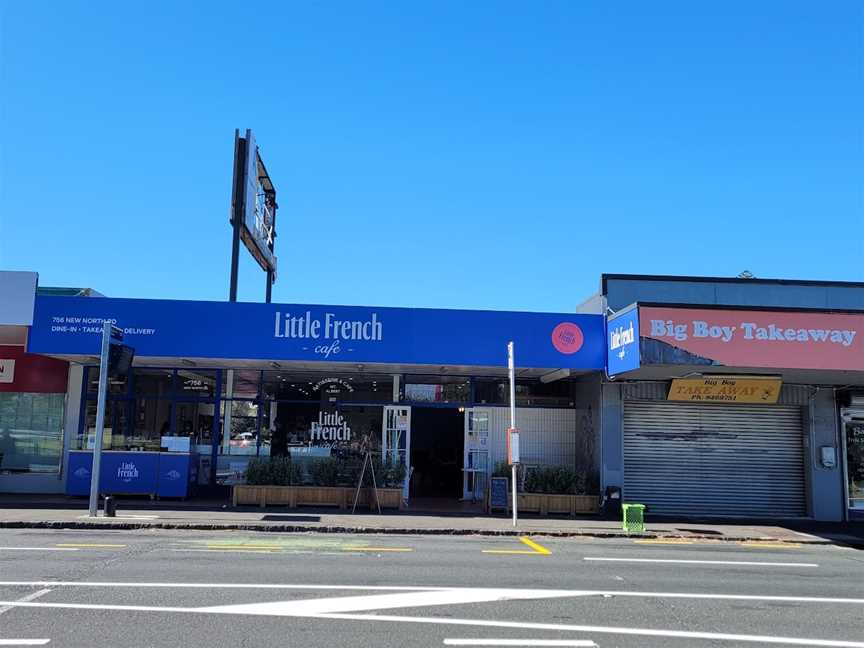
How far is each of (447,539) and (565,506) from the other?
489 centimetres

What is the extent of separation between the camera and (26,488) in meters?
19.0

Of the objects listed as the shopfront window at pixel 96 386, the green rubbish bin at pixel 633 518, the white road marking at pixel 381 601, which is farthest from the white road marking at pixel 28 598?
the shopfront window at pixel 96 386

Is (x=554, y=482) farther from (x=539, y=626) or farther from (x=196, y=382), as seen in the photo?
(x=539, y=626)

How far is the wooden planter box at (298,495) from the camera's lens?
17234mm

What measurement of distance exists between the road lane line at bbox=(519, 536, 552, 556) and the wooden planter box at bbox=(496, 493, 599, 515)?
11.0ft

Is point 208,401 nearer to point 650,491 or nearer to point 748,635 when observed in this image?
point 650,491

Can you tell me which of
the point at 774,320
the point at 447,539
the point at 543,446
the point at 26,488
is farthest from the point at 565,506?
the point at 26,488

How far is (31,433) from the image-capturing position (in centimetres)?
1927

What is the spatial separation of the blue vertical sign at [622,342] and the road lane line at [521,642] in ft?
30.2

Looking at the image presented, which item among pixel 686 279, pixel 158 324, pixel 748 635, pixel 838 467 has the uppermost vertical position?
pixel 686 279

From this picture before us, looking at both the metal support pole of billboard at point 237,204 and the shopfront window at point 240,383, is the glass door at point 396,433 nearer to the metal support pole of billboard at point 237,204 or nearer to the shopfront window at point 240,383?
the shopfront window at point 240,383

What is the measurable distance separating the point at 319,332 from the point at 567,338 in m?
5.75

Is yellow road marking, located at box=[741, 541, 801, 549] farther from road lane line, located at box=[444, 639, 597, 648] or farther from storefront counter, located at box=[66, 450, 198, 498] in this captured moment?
storefront counter, located at box=[66, 450, 198, 498]

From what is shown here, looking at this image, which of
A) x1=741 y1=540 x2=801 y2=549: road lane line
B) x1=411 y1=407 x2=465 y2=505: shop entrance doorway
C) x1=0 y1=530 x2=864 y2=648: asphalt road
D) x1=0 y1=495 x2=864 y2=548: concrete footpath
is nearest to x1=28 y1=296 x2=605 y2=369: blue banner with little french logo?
x1=0 y1=495 x2=864 y2=548: concrete footpath
